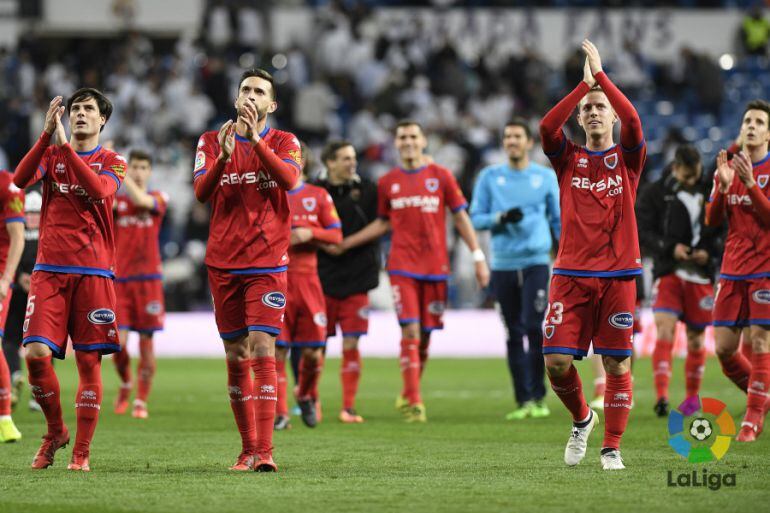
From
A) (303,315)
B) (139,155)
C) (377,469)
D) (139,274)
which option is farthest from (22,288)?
(377,469)

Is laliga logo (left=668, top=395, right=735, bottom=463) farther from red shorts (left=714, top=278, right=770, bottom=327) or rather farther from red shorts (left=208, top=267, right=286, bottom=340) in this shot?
red shorts (left=208, top=267, right=286, bottom=340)

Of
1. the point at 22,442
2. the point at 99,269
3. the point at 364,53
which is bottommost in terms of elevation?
the point at 22,442

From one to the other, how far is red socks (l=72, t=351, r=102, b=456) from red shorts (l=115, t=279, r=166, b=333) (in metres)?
4.65

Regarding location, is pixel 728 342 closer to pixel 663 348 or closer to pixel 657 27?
pixel 663 348

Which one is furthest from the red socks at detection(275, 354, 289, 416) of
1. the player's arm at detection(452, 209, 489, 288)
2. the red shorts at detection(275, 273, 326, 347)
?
the player's arm at detection(452, 209, 489, 288)

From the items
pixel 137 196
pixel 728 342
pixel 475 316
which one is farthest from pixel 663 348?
pixel 475 316

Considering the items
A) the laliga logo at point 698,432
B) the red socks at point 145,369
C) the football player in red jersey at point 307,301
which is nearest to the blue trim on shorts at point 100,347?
the football player in red jersey at point 307,301

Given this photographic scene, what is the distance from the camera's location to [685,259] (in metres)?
12.7

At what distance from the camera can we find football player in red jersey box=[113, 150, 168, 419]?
44.1ft

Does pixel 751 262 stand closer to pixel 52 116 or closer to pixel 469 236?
pixel 469 236

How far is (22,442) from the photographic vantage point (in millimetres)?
10586

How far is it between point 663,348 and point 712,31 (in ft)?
63.5

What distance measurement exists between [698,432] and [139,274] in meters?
6.73

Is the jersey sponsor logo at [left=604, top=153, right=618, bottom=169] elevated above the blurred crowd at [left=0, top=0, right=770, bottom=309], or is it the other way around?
Answer: the blurred crowd at [left=0, top=0, right=770, bottom=309]
